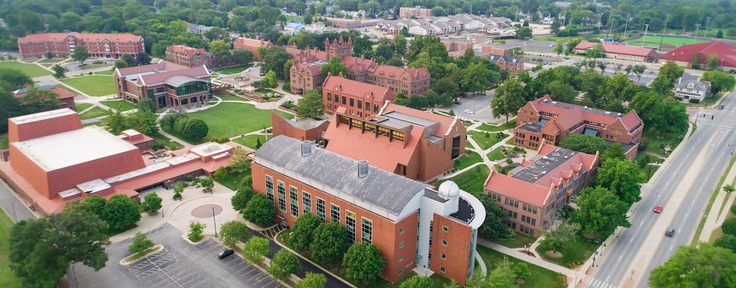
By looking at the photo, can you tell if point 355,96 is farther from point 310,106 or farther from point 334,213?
point 334,213

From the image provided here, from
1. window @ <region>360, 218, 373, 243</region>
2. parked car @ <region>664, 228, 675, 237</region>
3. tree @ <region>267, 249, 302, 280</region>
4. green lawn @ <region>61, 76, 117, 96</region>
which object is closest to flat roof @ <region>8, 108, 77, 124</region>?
green lawn @ <region>61, 76, 117, 96</region>

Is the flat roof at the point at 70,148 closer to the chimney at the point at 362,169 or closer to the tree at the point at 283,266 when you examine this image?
the tree at the point at 283,266

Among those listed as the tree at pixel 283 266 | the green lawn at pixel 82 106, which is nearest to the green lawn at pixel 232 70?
the green lawn at pixel 82 106

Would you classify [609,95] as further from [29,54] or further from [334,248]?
[29,54]

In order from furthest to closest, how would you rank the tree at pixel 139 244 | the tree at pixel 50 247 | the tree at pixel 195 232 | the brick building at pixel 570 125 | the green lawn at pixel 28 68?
the green lawn at pixel 28 68
the brick building at pixel 570 125
the tree at pixel 195 232
the tree at pixel 139 244
the tree at pixel 50 247

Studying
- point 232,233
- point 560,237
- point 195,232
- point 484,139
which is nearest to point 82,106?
point 195,232

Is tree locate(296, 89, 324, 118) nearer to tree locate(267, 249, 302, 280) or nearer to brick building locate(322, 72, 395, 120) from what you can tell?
brick building locate(322, 72, 395, 120)
